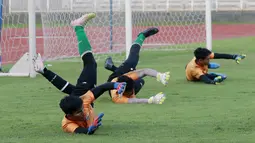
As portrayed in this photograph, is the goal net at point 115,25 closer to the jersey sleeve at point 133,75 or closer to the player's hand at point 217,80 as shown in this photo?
the player's hand at point 217,80

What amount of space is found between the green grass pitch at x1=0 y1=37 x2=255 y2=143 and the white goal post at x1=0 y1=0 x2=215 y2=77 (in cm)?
231

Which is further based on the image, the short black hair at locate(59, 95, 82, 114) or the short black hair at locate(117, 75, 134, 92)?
the short black hair at locate(117, 75, 134, 92)

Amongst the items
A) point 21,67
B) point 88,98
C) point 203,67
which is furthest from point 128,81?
point 21,67

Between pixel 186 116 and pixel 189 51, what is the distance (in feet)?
35.9

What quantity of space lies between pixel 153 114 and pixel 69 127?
1.42 metres

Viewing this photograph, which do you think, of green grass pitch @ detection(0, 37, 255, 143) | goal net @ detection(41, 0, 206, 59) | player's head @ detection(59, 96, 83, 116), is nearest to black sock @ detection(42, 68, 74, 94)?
green grass pitch @ detection(0, 37, 255, 143)

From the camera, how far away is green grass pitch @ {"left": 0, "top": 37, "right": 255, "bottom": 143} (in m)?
7.19

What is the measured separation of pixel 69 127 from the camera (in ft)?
24.8

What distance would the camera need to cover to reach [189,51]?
63.1 feet

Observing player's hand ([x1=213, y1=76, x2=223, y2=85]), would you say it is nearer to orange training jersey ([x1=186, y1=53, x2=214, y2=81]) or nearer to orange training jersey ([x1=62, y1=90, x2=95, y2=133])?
orange training jersey ([x1=186, y1=53, x2=214, y2=81])

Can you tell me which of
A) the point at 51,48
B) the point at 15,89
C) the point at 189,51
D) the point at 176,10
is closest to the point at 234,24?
the point at 176,10

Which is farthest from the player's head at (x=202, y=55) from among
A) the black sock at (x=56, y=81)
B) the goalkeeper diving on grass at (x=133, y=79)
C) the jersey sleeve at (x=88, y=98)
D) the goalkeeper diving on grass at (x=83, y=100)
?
the jersey sleeve at (x=88, y=98)

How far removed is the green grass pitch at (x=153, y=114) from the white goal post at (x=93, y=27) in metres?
2.31

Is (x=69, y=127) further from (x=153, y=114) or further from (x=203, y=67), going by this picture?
(x=203, y=67)
